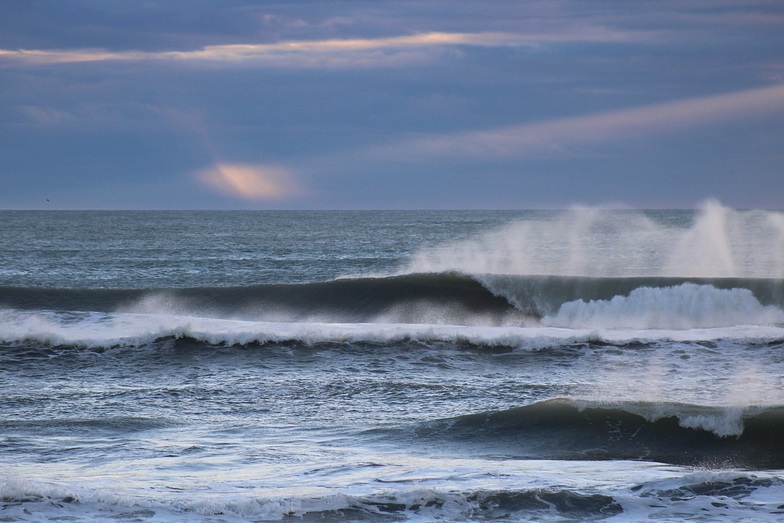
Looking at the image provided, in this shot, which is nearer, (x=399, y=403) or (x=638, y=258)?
(x=399, y=403)

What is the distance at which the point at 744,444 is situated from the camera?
30.9 ft

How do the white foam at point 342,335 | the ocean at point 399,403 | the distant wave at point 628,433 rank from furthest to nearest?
the white foam at point 342,335 < the distant wave at point 628,433 < the ocean at point 399,403

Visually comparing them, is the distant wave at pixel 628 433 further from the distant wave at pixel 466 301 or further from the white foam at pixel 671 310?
the distant wave at pixel 466 301

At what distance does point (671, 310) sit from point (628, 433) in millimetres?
11634

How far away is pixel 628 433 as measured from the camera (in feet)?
32.5

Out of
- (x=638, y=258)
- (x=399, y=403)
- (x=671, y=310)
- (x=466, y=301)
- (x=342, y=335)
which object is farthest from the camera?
(x=638, y=258)

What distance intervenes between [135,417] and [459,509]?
5.14m

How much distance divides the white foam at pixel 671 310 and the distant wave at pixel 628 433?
33.3 ft

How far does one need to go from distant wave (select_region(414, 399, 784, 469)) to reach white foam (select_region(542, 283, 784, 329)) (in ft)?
33.3

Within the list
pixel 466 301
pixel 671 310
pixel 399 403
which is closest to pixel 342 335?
pixel 399 403

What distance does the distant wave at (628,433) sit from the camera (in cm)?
922

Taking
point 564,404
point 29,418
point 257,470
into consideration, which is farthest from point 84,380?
point 564,404

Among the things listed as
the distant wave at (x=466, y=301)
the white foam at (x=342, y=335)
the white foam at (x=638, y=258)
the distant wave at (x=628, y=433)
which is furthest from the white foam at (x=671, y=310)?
the distant wave at (x=628, y=433)

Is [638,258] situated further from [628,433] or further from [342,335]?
[628,433]
